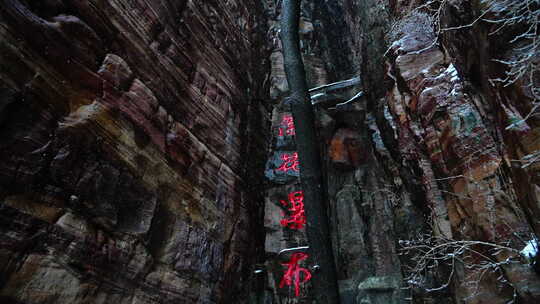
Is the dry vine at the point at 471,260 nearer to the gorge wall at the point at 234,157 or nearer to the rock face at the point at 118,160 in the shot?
the gorge wall at the point at 234,157

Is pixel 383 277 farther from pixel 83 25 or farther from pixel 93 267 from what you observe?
pixel 83 25

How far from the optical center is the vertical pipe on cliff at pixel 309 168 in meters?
3.46

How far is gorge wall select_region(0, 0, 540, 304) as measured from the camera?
3.32 m

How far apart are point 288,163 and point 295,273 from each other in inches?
107

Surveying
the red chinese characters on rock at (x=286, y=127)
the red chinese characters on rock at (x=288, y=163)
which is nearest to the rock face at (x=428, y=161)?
the red chinese characters on rock at (x=286, y=127)

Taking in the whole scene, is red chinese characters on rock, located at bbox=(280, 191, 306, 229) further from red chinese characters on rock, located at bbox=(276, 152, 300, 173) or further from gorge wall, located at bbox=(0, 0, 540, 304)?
red chinese characters on rock, located at bbox=(276, 152, 300, 173)

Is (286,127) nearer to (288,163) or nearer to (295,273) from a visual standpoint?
(288,163)

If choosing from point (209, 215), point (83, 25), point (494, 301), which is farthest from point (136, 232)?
point (494, 301)

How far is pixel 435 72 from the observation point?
6012 millimetres

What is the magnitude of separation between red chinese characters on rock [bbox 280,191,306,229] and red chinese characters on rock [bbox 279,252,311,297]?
72 cm

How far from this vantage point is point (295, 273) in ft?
23.0

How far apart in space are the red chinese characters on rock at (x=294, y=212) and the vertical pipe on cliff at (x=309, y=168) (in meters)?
3.72

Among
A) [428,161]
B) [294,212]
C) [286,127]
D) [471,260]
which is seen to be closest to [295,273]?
[294,212]

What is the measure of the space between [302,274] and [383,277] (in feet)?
6.08
